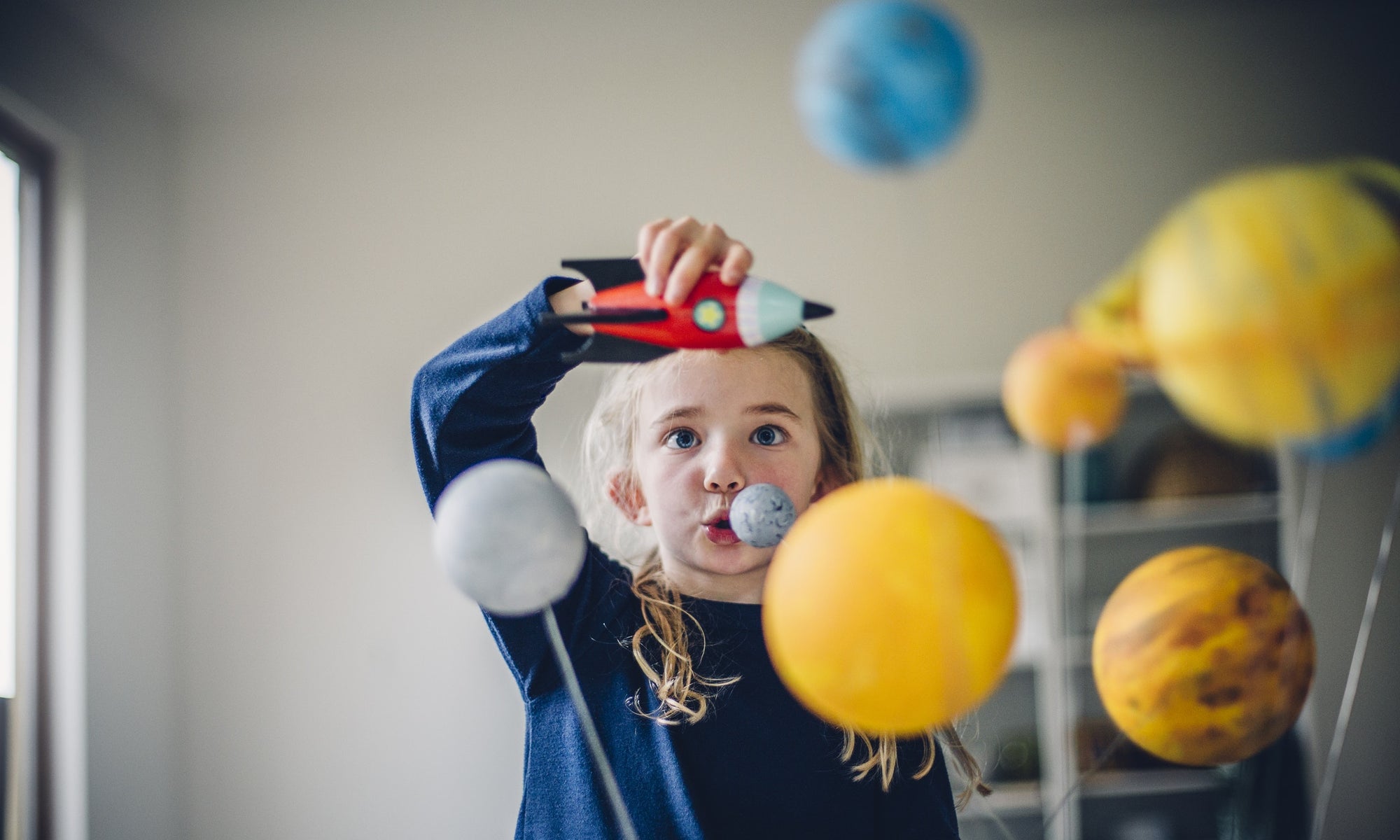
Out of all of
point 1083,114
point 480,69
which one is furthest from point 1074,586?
point 480,69

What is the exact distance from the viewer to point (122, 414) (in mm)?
2146

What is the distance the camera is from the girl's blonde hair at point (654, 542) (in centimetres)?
76

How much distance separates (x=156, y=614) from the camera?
87.4 inches

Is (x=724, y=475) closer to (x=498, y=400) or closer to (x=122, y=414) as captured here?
(x=498, y=400)

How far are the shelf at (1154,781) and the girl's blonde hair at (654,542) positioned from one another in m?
1.50

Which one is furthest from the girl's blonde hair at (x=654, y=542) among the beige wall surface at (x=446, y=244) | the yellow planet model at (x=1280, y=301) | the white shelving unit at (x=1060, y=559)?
the beige wall surface at (x=446, y=244)

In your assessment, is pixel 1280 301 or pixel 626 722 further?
pixel 626 722

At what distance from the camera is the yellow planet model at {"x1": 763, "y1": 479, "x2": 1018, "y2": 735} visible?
36 cm

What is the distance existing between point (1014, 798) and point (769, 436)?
164cm

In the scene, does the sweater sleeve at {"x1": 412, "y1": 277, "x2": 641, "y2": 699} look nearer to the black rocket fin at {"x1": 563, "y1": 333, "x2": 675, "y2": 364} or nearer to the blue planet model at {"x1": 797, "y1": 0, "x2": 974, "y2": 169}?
the black rocket fin at {"x1": 563, "y1": 333, "x2": 675, "y2": 364}

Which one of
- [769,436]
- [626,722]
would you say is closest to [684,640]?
[626,722]

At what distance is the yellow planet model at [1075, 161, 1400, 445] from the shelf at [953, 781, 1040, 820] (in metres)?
1.92

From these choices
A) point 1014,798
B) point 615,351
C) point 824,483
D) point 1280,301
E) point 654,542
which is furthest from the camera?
point 1014,798

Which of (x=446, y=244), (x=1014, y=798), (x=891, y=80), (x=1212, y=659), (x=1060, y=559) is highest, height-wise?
(x=446, y=244)
